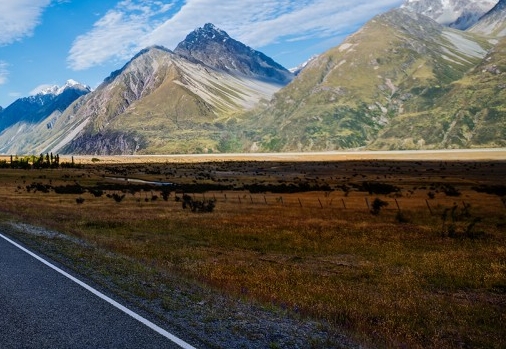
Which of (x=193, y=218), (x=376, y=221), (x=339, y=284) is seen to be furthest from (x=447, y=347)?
(x=193, y=218)

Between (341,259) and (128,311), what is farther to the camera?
(341,259)

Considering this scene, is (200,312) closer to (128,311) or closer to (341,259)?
(128,311)

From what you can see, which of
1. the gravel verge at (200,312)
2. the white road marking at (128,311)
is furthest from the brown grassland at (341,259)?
the white road marking at (128,311)

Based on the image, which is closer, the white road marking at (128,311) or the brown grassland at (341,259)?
the white road marking at (128,311)

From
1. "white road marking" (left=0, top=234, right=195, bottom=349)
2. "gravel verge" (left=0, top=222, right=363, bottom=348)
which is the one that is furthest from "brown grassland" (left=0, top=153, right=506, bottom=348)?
"white road marking" (left=0, top=234, right=195, bottom=349)

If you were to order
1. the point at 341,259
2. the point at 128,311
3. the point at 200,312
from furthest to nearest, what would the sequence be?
1. the point at 341,259
2. the point at 200,312
3. the point at 128,311

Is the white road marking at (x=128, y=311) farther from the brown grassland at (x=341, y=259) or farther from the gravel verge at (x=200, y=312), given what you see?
the brown grassland at (x=341, y=259)

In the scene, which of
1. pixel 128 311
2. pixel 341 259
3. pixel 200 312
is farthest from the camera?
pixel 341 259

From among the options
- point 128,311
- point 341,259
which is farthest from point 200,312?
point 341,259

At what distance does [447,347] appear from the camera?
32.8 ft

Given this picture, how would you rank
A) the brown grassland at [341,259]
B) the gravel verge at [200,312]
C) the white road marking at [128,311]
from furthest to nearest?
the brown grassland at [341,259]
the gravel verge at [200,312]
the white road marking at [128,311]

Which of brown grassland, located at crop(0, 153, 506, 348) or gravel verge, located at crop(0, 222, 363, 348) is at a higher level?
gravel verge, located at crop(0, 222, 363, 348)

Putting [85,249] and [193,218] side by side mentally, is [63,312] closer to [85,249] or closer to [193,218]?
[85,249]

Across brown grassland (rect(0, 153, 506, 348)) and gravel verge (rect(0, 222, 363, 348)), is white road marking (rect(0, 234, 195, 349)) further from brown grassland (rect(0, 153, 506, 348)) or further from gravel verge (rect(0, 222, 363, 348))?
brown grassland (rect(0, 153, 506, 348))
